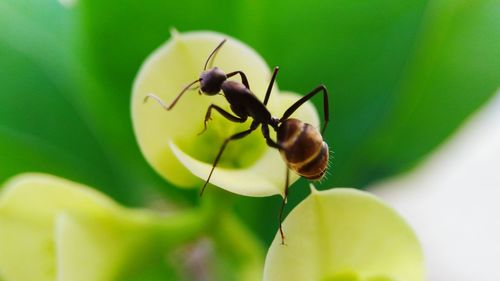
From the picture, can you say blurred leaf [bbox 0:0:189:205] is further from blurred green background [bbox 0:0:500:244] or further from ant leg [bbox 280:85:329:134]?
ant leg [bbox 280:85:329:134]

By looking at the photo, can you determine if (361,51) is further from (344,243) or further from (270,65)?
Answer: (344,243)

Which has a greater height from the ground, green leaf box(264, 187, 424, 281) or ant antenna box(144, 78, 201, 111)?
ant antenna box(144, 78, 201, 111)

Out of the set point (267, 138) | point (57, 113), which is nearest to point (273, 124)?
point (267, 138)

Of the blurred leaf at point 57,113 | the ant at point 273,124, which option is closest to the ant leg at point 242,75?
the ant at point 273,124

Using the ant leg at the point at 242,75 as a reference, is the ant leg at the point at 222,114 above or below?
below

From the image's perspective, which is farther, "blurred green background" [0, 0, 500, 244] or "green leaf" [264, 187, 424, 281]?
"blurred green background" [0, 0, 500, 244]

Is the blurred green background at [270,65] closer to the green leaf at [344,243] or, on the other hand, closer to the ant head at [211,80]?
the ant head at [211,80]

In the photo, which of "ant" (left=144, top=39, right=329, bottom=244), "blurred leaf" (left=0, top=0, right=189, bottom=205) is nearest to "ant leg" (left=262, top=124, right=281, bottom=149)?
"ant" (left=144, top=39, right=329, bottom=244)
